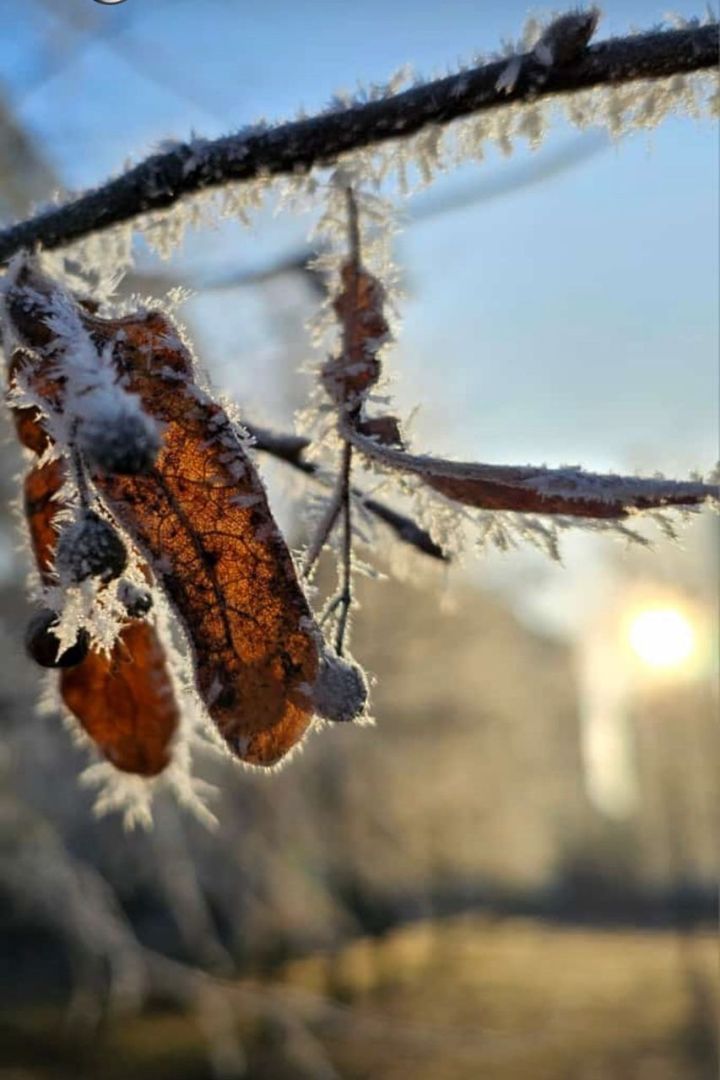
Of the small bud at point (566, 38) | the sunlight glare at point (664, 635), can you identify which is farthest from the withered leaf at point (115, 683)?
the sunlight glare at point (664, 635)

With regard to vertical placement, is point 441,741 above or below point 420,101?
above

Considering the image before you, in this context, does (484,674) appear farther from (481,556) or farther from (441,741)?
(481,556)

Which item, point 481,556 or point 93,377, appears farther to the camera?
point 481,556

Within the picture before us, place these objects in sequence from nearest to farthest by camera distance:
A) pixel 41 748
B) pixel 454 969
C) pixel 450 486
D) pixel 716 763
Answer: pixel 450 486 → pixel 41 748 → pixel 454 969 → pixel 716 763

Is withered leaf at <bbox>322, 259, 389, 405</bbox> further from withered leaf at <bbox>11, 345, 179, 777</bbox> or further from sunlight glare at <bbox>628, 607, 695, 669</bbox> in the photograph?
sunlight glare at <bbox>628, 607, 695, 669</bbox>

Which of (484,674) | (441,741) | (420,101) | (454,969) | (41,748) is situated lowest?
(454,969)

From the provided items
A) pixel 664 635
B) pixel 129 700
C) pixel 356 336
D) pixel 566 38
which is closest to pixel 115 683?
pixel 129 700

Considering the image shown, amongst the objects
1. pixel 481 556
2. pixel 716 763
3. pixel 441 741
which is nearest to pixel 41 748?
pixel 481 556

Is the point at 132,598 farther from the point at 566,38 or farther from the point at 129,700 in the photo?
the point at 566,38

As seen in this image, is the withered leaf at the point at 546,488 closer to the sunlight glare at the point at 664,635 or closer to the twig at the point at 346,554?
the twig at the point at 346,554
